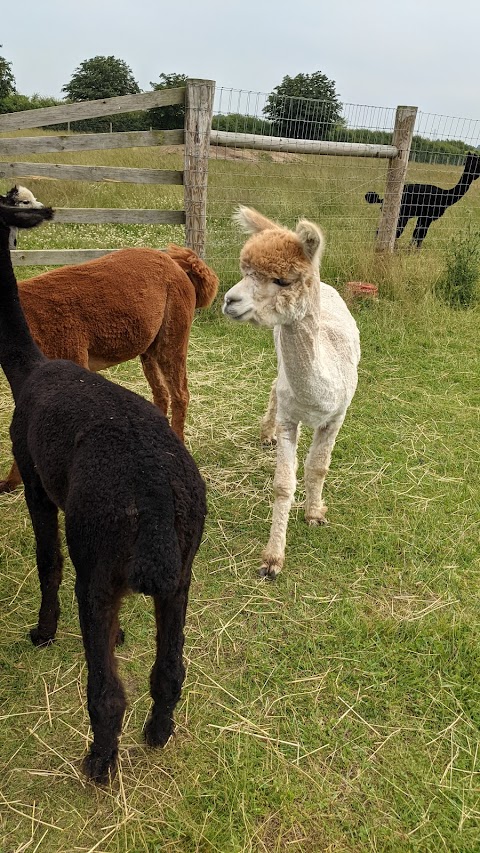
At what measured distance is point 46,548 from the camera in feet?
6.91

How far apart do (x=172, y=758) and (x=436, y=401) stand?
3.57m

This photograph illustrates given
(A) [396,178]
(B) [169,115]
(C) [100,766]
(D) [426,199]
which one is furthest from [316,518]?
(B) [169,115]

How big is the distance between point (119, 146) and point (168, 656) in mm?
4717

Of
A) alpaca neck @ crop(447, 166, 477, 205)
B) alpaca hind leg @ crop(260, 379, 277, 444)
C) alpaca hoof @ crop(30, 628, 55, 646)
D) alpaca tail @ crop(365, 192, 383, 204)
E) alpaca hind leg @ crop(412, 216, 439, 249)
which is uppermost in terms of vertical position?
alpaca neck @ crop(447, 166, 477, 205)

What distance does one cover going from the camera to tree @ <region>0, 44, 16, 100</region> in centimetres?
2895

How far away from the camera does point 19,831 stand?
1682mm

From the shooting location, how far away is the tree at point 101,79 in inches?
1486

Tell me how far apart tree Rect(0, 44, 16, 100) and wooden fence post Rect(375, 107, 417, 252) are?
1147 inches

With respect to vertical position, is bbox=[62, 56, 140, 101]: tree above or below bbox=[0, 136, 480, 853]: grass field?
above

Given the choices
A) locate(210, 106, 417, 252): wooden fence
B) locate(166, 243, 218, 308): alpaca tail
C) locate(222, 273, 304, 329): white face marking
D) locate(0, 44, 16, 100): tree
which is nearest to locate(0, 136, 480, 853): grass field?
locate(166, 243, 218, 308): alpaca tail

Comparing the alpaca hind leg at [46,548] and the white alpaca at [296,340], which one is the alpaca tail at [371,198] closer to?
the white alpaca at [296,340]

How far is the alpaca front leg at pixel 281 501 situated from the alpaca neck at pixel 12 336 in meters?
1.27

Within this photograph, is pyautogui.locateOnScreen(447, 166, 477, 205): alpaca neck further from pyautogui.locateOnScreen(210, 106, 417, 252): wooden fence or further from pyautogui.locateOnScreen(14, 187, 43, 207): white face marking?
pyautogui.locateOnScreen(14, 187, 43, 207): white face marking

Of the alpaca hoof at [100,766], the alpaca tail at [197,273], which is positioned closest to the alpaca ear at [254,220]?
the alpaca tail at [197,273]
